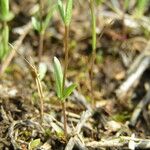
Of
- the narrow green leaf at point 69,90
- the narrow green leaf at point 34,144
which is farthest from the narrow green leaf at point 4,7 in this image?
the narrow green leaf at point 34,144

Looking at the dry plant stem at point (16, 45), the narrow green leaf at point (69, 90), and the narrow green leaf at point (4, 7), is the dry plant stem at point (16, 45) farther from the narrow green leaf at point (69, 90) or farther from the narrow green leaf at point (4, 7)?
the narrow green leaf at point (69, 90)

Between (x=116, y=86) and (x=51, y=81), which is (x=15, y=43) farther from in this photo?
(x=116, y=86)

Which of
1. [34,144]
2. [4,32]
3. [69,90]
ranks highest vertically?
[4,32]

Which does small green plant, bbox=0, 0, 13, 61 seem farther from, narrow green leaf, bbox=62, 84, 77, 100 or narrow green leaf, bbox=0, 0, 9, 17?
Result: narrow green leaf, bbox=62, 84, 77, 100

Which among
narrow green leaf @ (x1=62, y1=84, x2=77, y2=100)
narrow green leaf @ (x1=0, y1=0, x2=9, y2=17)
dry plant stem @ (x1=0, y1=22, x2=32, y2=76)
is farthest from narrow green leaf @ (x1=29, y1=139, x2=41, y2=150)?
narrow green leaf @ (x1=0, y1=0, x2=9, y2=17)

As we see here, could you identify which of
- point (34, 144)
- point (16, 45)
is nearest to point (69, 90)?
point (34, 144)

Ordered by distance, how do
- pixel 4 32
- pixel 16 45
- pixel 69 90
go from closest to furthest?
1. pixel 69 90
2. pixel 4 32
3. pixel 16 45

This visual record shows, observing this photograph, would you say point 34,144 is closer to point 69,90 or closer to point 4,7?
point 69,90

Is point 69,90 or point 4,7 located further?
point 4,7

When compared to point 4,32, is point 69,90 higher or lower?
lower

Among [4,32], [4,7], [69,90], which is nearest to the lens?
[69,90]

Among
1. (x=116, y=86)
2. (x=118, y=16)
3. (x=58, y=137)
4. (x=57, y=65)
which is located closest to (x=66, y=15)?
(x=57, y=65)
